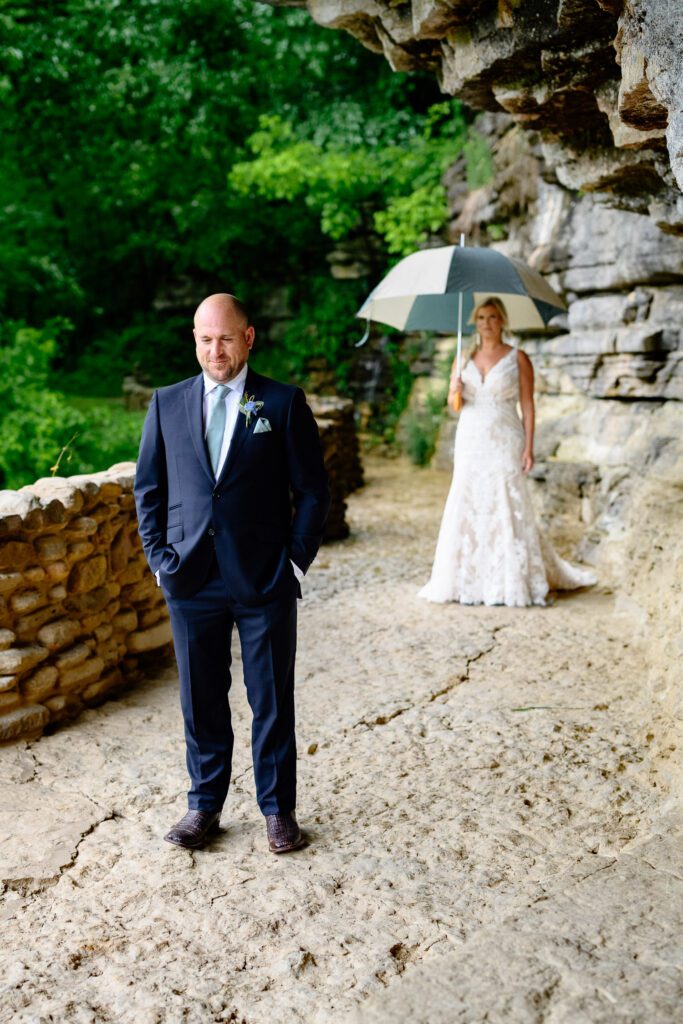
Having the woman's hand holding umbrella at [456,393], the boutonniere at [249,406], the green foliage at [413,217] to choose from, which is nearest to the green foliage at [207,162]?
the green foliage at [413,217]

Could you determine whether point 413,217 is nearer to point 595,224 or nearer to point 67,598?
point 595,224

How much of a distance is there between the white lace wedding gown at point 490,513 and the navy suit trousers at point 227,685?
332 centimetres

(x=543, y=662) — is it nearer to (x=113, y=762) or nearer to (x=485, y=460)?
(x=485, y=460)

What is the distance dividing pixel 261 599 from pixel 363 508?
23.4ft

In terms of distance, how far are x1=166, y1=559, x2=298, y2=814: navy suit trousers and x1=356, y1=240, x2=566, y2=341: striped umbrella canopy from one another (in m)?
3.12

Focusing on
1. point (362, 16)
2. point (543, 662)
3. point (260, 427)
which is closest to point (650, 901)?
point (260, 427)

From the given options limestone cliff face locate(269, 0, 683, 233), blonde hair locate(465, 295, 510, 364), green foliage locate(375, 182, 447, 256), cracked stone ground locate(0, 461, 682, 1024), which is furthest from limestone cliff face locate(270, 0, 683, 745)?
blonde hair locate(465, 295, 510, 364)

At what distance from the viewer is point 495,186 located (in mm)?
10875

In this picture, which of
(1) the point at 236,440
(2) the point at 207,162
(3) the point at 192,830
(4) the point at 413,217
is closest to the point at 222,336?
(1) the point at 236,440

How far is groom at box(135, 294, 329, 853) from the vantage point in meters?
3.03

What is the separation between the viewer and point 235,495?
3.02 m

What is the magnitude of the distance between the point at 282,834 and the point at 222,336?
5.52 ft

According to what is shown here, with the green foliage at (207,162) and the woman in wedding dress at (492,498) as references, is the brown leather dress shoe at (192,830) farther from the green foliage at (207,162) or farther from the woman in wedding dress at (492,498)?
the green foliage at (207,162)

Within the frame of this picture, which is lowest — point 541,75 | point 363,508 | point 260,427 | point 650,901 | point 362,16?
point 363,508
